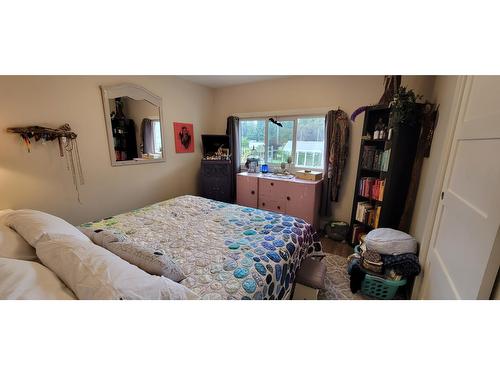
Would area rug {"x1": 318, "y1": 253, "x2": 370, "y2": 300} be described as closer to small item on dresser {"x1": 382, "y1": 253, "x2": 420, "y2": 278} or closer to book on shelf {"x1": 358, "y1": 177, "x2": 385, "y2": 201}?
small item on dresser {"x1": 382, "y1": 253, "x2": 420, "y2": 278}

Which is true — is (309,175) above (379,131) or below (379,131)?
below

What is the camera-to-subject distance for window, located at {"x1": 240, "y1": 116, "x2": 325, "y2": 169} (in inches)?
120

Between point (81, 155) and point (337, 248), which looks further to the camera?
point (337, 248)

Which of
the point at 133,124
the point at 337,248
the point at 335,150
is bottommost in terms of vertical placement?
the point at 337,248

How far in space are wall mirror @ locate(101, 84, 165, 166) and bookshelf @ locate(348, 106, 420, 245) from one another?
109 inches

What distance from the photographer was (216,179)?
11.3 feet

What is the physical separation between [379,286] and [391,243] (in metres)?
0.37

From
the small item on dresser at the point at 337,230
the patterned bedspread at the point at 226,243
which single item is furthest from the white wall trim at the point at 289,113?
the patterned bedspread at the point at 226,243

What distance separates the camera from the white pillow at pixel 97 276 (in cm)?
65

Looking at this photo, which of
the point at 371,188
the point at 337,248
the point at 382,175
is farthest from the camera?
the point at 337,248

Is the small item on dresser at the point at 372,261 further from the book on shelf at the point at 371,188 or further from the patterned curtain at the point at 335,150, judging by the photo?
the patterned curtain at the point at 335,150

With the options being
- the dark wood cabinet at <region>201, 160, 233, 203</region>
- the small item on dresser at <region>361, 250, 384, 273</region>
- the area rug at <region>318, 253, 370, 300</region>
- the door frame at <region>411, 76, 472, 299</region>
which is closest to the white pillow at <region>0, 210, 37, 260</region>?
the area rug at <region>318, 253, 370, 300</region>

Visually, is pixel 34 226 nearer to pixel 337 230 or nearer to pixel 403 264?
pixel 403 264

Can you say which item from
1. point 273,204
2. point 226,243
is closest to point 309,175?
point 273,204
